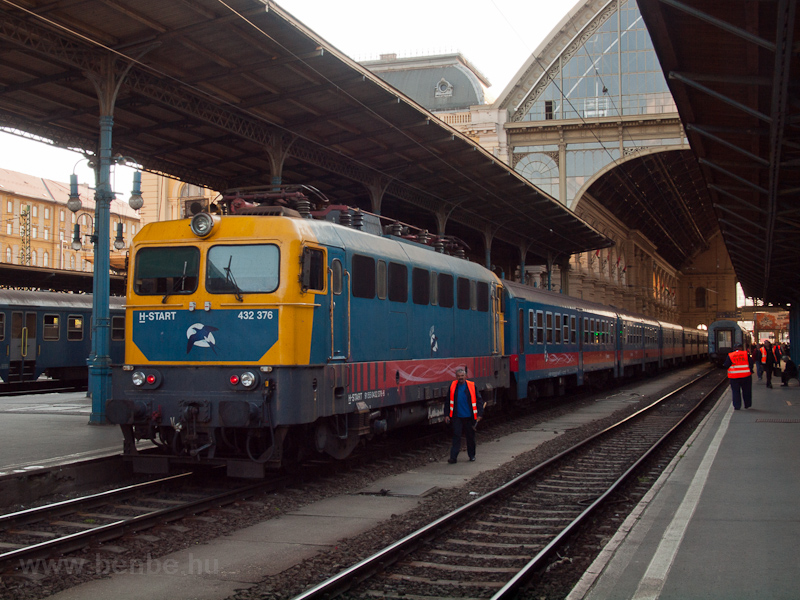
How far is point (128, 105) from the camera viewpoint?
20.3m

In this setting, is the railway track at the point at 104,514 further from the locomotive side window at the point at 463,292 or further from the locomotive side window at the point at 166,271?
the locomotive side window at the point at 463,292

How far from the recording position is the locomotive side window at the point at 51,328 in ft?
95.7

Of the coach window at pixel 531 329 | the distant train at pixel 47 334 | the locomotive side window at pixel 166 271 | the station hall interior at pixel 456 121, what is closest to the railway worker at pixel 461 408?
the locomotive side window at pixel 166 271

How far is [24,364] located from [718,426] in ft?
73.7

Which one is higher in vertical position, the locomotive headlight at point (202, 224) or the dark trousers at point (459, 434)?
the locomotive headlight at point (202, 224)

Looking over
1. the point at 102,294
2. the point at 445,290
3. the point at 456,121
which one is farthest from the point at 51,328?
the point at 456,121

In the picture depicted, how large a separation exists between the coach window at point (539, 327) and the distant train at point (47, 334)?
1407cm

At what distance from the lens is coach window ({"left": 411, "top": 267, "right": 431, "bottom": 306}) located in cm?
1382

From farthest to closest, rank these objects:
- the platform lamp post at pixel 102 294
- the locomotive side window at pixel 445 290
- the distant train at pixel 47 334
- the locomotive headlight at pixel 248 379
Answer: the distant train at pixel 47 334
the platform lamp post at pixel 102 294
the locomotive side window at pixel 445 290
the locomotive headlight at pixel 248 379

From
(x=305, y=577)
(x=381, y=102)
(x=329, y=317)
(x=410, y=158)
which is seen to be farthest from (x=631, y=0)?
(x=305, y=577)

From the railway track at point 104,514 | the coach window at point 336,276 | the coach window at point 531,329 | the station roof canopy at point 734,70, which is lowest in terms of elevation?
the railway track at point 104,514

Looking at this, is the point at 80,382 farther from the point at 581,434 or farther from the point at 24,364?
the point at 581,434

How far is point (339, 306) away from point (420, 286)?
308cm

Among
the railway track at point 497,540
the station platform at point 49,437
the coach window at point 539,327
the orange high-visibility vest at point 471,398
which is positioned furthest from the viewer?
the coach window at point 539,327
